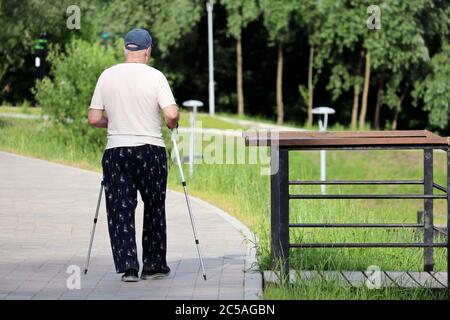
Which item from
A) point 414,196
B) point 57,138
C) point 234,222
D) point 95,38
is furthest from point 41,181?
point 95,38

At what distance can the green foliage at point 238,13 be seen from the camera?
44188 millimetres

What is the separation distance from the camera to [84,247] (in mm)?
11609

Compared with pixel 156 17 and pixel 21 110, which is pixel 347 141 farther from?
pixel 156 17

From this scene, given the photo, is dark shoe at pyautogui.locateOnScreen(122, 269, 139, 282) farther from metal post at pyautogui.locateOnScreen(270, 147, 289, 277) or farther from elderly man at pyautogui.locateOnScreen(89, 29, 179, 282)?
metal post at pyautogui.locateOnScreen(270, 147, 289, 277)

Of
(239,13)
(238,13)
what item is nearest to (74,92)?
(238,13)

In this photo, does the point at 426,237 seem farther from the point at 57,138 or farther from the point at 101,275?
the point at 57,138

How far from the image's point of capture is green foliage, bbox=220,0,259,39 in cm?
4419

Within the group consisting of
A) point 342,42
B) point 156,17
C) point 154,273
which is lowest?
point 154,273

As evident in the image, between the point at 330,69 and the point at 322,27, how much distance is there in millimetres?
6346

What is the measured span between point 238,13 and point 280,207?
36295 mm

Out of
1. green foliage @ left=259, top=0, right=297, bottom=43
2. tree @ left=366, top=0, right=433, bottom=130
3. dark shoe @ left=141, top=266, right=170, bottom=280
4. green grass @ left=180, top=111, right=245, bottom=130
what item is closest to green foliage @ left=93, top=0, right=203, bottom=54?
green foliage @ left=259, top=0, right=297, bottom=43

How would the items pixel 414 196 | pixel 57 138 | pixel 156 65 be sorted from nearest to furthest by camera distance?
1. pixel 414 196
2. pixel 57 138
3. pixel 156 65

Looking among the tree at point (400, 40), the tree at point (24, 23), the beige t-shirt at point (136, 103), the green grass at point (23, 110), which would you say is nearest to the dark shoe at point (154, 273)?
the beige t-shirt at point (136, 103)

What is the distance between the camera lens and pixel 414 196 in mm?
9492
